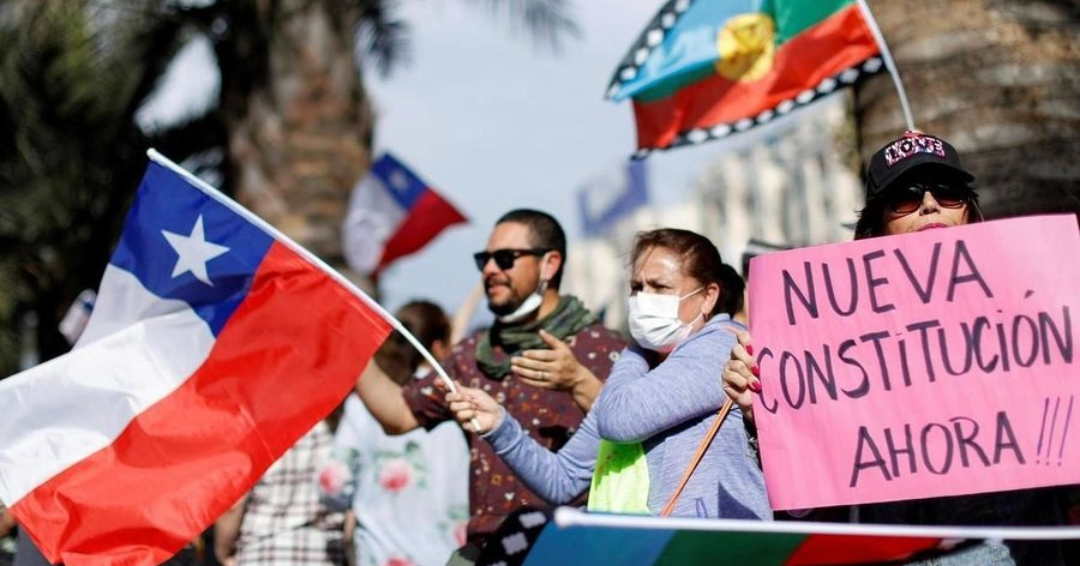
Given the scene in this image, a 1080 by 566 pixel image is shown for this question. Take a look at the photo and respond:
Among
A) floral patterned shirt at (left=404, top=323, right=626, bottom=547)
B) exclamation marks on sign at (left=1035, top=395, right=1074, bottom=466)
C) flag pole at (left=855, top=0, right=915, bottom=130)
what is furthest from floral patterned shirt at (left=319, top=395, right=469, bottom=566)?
exclamation marks on sign at (left=1035, top=395, right=1074, bottom=466)

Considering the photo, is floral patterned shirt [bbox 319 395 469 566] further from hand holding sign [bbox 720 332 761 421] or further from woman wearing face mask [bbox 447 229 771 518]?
hand holding sign [bbox 720 332 761 421]

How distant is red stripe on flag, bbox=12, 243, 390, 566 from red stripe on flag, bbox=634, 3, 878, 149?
94.2 inches

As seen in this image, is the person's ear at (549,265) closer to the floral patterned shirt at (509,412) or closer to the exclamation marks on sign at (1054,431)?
the floral patterned shirt at (509,412)

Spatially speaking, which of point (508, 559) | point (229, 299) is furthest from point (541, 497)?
point (229, 299)

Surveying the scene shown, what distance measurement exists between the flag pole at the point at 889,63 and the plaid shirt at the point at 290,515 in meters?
2.80

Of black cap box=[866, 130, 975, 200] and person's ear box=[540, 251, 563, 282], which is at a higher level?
black cap box=[866, 130, 975, 200]

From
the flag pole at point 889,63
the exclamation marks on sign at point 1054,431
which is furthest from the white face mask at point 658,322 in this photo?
the flag pole at point 889,63

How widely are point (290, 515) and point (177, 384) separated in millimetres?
1932

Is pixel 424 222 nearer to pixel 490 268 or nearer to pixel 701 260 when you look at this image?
pixel 490 268

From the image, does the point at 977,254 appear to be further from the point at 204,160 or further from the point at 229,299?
the point at 204,160

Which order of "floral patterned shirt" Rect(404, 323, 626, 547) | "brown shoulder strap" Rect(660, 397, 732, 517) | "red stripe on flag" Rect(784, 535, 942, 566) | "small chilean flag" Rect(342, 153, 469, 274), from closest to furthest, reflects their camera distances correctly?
"red stripe on flag" Rect(784, 535, 942, 566)
"brown shoulder strap" Rect(660, 397, 732, 517)
"floral patterned shirt" Rect(404, 323, 626, 547)
"small chilean flag" Rect(342, 153, 469, 274)

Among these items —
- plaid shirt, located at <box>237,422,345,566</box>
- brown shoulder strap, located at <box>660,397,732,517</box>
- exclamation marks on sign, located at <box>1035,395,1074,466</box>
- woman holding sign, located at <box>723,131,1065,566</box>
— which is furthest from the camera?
plaid shirt, located at <box>237,422,345,566</box>

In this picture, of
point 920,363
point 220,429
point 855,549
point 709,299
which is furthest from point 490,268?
point 855,549

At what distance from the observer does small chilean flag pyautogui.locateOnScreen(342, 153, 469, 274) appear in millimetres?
10766
